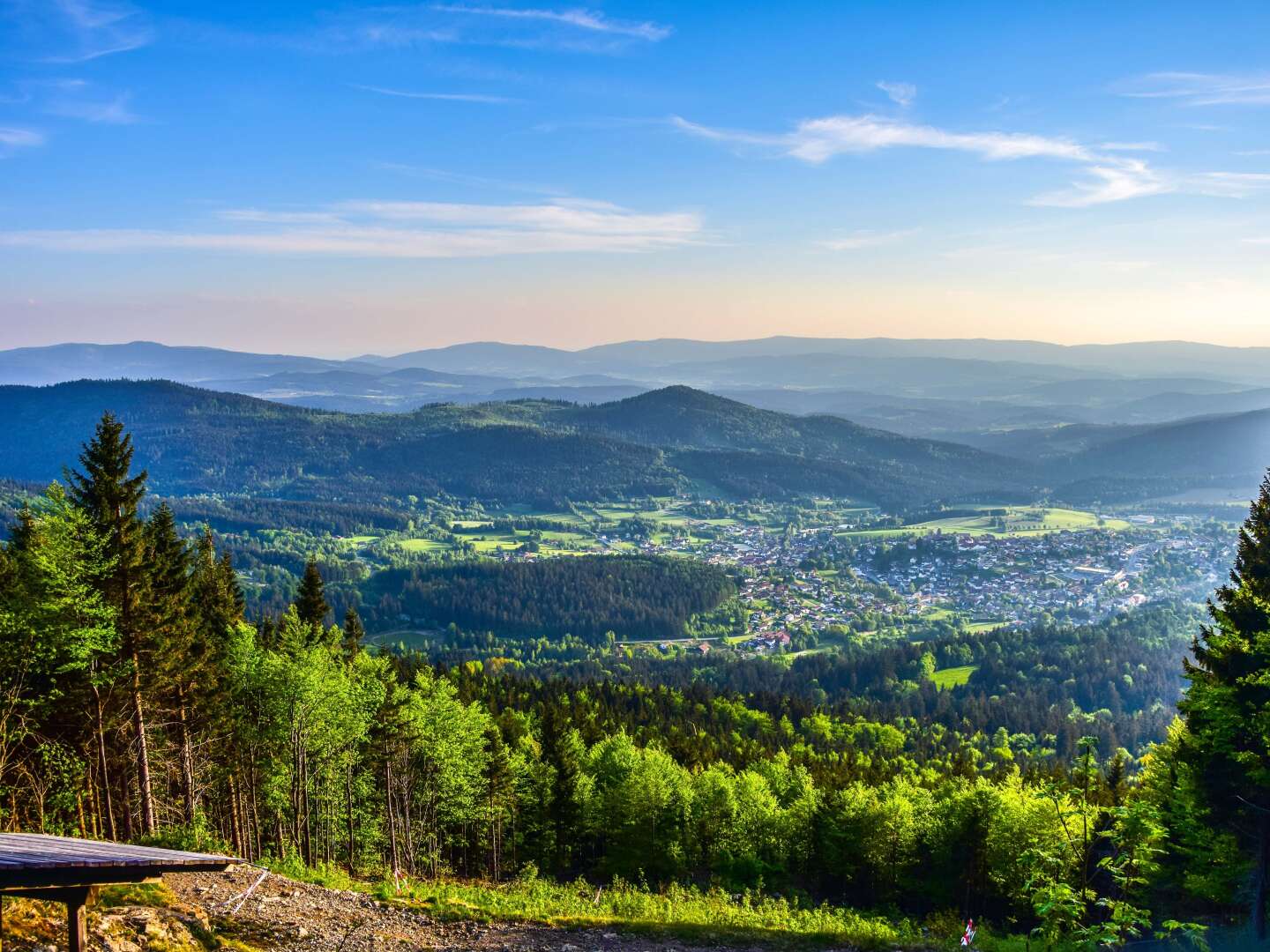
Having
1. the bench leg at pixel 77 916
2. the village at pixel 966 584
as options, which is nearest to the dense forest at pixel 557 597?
the village at pixel 966 584

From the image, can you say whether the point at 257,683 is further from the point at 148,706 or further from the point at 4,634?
the point at 4,634

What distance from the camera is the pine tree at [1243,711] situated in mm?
21906

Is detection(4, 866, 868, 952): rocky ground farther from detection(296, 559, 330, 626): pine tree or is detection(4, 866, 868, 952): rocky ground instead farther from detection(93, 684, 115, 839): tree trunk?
detection(296, 559, 330, 626): pine tree

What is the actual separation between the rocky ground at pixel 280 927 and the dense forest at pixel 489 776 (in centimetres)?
358

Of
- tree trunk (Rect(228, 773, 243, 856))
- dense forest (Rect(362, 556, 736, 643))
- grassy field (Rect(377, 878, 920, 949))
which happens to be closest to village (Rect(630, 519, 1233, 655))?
dense forest (Rect(362, 556, 736, 643))

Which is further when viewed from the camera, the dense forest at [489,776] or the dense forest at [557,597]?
the dense forest at [557,597]

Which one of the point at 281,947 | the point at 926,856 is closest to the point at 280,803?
the point at 281,947

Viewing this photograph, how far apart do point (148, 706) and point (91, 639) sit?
3.95m

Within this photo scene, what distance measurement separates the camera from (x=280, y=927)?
1612cm

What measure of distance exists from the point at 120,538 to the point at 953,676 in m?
108

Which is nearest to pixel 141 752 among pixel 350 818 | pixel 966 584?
pixel 350 818

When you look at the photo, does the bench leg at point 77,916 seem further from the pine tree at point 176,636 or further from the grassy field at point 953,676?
the grassy field at point 953,676

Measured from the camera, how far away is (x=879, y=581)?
179125 mm

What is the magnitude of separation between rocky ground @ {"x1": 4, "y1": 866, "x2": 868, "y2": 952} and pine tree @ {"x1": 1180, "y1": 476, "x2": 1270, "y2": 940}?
14447 mm
